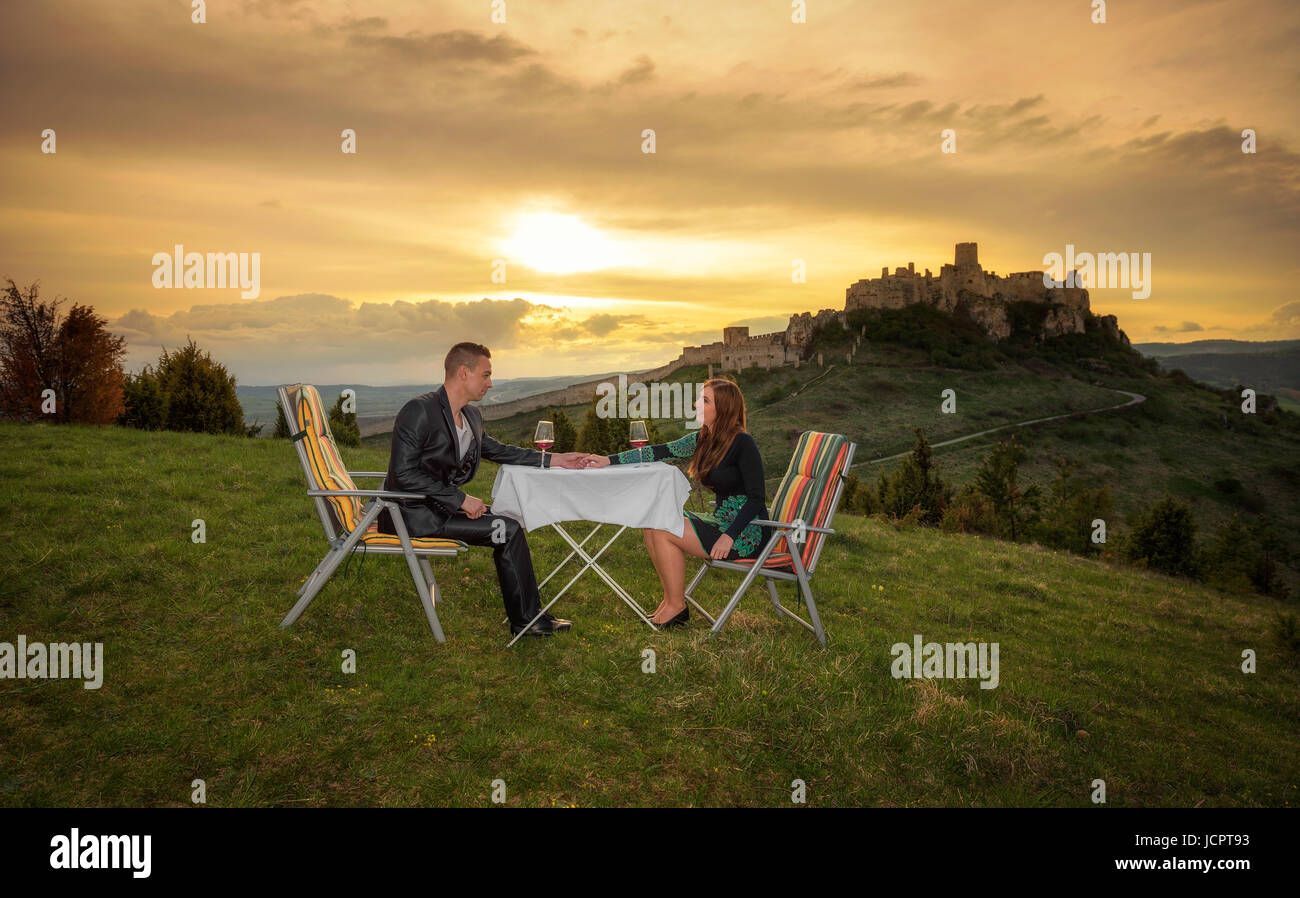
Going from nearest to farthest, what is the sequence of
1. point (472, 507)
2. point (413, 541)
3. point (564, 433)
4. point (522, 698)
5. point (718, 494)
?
point (522, 698)
point (472, 507)
point (413, 541)
point (718, 494)
point (564, 433)

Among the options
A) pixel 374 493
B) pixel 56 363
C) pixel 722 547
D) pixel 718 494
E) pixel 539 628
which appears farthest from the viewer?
pixel 56 363

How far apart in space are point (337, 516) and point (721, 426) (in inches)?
116

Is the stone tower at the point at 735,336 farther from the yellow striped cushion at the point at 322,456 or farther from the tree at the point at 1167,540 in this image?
the yellow striped cushion at the point at 322,456

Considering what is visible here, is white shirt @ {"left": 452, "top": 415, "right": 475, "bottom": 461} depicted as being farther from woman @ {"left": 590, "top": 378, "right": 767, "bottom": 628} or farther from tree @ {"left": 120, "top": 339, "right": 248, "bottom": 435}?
tree @ {"left": 120, "top": 339, "right": 248, "bottom": 435}

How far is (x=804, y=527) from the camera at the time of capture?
16.0 ft

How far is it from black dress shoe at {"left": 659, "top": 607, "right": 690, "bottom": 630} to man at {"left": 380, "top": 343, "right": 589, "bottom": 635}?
725 millimetres

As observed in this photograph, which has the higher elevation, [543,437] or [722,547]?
[543,437]

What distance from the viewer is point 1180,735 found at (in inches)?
189

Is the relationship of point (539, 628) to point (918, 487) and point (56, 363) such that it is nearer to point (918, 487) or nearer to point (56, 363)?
point (56, 363)

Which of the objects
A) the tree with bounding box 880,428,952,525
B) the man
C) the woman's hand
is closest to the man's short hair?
the man

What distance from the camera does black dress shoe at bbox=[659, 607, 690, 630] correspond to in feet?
17.6

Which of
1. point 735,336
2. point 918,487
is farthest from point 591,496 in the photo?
point 735,336
